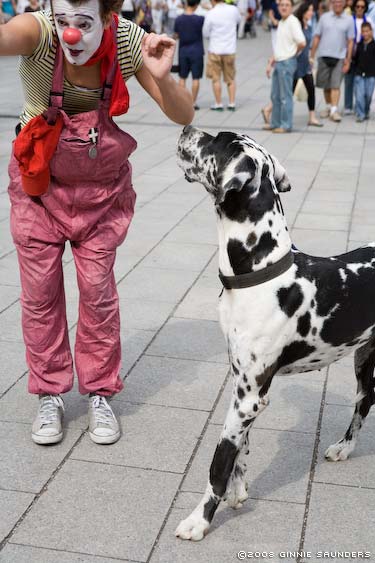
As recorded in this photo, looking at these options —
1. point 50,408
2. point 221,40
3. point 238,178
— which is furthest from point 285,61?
point 238,178

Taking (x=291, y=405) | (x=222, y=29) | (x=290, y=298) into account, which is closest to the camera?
(x=290, y=298)

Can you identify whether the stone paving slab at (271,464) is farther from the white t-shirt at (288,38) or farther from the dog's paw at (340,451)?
the white t-shirt at (288,38)

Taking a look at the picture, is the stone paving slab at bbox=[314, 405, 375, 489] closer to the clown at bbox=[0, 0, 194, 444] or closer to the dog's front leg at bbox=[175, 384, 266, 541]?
the dog's front leg at bbox=[175, 384, 266, 541]

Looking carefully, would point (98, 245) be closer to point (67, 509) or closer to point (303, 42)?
point (67, 509)

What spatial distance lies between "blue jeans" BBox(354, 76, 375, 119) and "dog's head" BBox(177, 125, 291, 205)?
446 inches

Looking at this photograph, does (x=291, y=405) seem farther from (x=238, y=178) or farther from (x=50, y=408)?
(x=238, y=178)

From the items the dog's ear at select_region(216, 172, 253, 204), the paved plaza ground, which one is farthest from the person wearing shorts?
the dog's ear at select_region(216, 172, 253, 204)

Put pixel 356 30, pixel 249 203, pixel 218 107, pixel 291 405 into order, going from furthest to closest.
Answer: pixel 218 107 < pixel 356 30 < pixel 291 405 < pixel 249 203

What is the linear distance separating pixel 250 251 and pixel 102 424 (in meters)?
1.41

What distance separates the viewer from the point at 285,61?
12844 millimetres

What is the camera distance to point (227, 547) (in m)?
3.27

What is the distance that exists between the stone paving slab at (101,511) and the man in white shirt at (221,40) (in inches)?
467

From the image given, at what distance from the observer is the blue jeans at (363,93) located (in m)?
13.9

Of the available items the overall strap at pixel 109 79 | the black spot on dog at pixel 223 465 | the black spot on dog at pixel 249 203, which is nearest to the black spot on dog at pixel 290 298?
the black spot on dog at pixel 249 203
